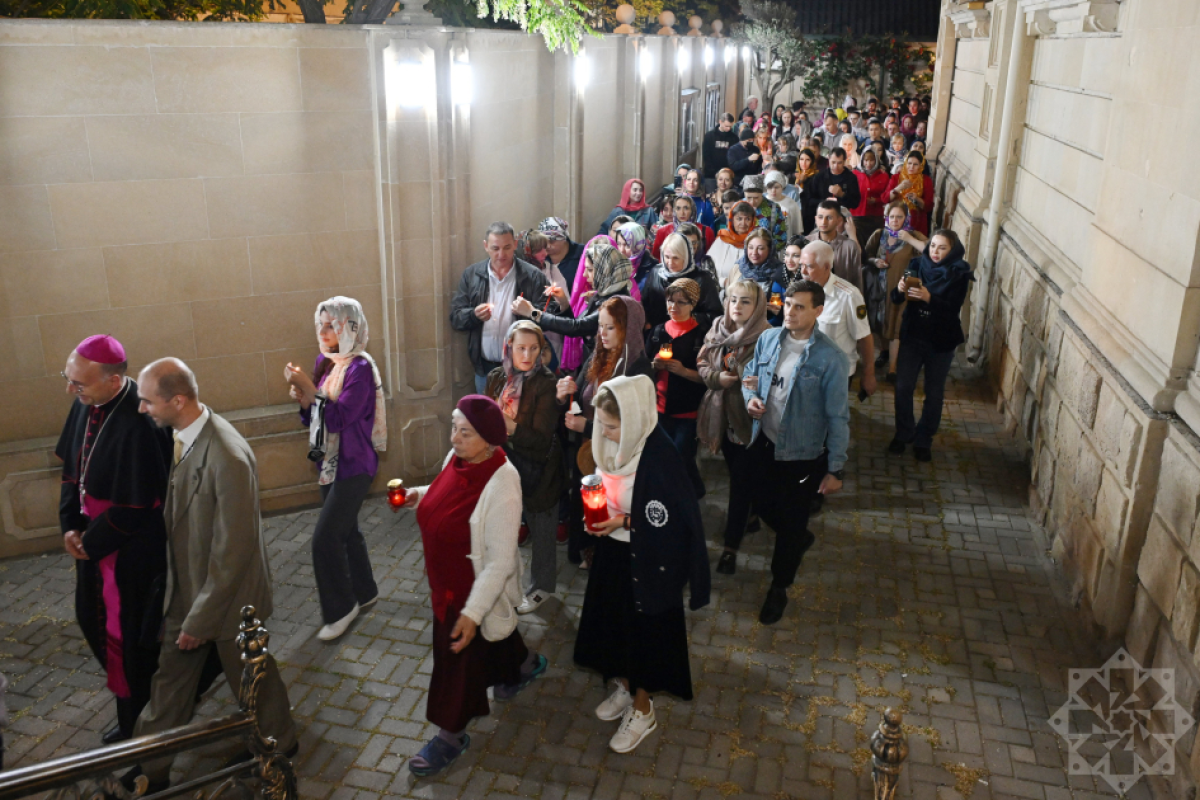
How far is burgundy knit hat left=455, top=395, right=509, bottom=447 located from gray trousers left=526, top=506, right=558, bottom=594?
1853 mm

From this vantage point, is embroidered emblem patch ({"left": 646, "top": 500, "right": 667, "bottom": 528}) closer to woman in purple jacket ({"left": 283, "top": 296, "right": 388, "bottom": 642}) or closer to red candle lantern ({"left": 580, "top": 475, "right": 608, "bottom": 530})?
red candle lantern ({"left": 580, "top": 475, "right": 608, "bottom": 530})

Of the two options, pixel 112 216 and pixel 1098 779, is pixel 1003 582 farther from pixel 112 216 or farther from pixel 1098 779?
pixel 112 216

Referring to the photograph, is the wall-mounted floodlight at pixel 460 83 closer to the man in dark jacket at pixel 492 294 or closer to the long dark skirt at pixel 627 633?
the man in dark jacket at pixel 492 294

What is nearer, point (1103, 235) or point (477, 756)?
point (477, 756)

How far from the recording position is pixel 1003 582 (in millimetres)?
6719

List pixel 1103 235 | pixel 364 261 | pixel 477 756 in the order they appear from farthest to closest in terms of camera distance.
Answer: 1. pixel 364 261
2. pixel 1103 235
3. pixel 477 756

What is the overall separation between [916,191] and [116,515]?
10860 mm

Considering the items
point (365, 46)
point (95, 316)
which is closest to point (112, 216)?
point (95, 316)

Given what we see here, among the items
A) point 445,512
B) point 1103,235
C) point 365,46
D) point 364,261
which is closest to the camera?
point 445,512

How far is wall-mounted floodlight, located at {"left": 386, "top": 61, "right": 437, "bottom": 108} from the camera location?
281 inches

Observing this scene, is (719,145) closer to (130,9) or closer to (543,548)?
(130,9)

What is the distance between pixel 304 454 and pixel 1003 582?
5408 mm

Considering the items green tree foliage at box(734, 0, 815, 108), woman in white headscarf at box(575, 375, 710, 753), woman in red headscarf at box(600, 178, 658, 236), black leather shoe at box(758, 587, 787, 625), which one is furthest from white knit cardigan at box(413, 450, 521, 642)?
green tree foliage at box(734, 0, 815, 108)

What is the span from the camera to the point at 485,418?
14.6 ft
